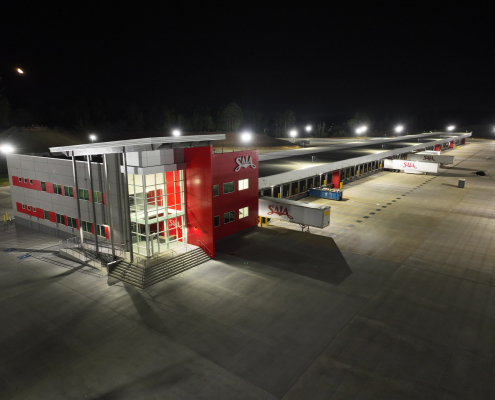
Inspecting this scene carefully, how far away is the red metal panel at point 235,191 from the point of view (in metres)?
28.6

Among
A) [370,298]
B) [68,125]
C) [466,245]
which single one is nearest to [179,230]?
[370,298]

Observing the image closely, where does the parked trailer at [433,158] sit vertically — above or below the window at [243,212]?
above

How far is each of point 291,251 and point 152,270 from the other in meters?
11.2

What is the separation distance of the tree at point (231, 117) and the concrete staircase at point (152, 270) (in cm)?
11799

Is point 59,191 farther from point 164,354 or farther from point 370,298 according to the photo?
point 370,298

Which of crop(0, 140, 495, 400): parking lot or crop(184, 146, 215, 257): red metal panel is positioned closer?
crop(0, 140, 495, 400): parking lot

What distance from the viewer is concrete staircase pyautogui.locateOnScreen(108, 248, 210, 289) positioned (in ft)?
72.8

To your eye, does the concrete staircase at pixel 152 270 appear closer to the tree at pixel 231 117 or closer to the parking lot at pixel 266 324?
the parking lot at pixel 266 324

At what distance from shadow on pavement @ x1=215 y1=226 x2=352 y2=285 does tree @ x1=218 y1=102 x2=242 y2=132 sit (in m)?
110

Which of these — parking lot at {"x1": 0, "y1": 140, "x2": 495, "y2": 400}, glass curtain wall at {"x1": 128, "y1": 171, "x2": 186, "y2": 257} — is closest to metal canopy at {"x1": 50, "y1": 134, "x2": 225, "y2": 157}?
glass curtain wall at {"x1": 128, "y1": 171, "x2": 186, "y2": 257}

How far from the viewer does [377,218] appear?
37406 mm

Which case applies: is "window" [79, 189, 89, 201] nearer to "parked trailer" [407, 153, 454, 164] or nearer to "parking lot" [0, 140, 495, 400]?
"parking lot" [0, 140, 495, 400]

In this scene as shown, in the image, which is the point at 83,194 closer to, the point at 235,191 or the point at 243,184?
the point at 235,191

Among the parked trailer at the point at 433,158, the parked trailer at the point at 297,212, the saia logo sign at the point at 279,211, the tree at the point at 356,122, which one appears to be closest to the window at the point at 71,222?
the parked trailer at the point at 297,212
